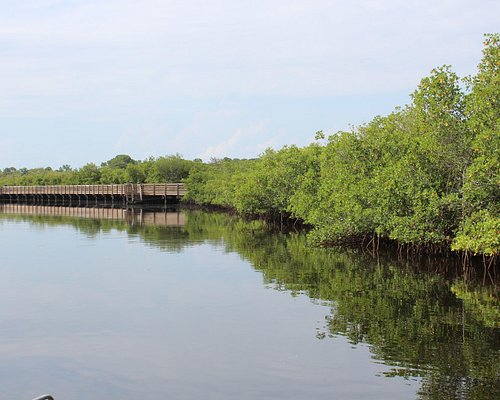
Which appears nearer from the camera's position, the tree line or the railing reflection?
the tree line

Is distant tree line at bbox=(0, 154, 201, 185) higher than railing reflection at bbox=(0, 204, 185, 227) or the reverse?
higher

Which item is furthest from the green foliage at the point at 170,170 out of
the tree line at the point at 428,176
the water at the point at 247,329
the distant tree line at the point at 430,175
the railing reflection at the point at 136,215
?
the water at the point at 247,329

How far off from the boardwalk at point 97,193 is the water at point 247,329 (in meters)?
60.0

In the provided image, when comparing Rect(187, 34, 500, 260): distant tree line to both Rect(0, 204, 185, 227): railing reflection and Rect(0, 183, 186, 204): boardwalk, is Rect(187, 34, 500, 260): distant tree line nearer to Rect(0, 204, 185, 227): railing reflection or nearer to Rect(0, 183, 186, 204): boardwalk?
Rect(0, 204, 185, 227): railing reflection

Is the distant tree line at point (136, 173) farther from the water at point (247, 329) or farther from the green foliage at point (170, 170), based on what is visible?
the water at point (247, 329)

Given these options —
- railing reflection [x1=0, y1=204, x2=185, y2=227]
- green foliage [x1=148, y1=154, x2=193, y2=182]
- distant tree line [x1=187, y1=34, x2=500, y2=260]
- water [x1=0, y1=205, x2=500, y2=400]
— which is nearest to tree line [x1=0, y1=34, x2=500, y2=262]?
distant tree line [x1=187, y1=34, x2=500, y2=260]

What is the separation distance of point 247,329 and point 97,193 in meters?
84.8

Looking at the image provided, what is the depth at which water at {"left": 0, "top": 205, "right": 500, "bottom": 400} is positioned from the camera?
12.3 metres

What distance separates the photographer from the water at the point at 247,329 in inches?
484

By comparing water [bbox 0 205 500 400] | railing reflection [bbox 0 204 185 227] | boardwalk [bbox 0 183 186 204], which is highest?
boardwalk [bbox 0 183 186 204]

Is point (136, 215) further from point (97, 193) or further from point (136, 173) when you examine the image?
point (136, 173)

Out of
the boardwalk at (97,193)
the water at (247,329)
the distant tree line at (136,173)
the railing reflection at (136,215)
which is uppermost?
the distant tree line at (136,173)

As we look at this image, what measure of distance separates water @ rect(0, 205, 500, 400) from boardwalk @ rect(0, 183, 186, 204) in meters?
60.0

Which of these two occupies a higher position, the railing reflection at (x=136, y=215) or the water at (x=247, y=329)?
the railing reflection at (x=136, y=215)
